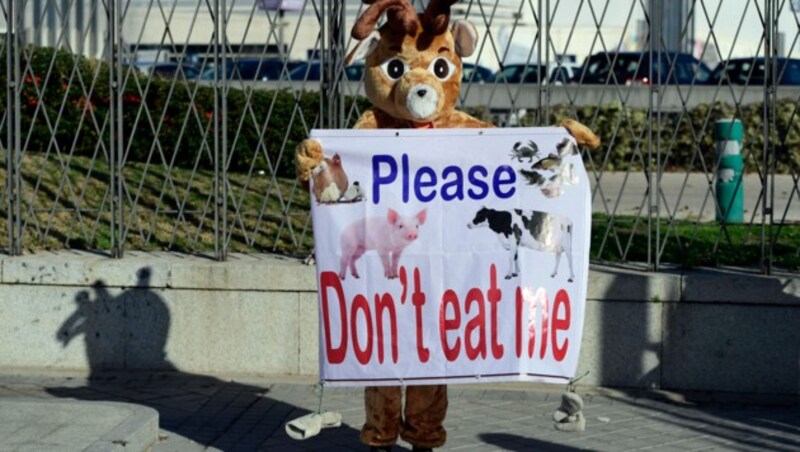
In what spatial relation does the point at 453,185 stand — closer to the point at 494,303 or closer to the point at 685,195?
the point at 494,303

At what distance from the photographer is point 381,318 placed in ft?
19.4

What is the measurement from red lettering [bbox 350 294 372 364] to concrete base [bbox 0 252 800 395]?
1.76 meters

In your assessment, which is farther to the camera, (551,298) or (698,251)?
(698,251)

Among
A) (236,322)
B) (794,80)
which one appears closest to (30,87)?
(236,322)

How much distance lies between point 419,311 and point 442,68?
1.08 m

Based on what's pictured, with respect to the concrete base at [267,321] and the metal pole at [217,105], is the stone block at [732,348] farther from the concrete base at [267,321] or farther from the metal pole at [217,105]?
the metal pole at [217,105]

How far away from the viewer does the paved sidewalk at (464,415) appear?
657 cm

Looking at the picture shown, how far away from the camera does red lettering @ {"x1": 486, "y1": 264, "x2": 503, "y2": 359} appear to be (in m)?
5.89

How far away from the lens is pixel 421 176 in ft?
19.3

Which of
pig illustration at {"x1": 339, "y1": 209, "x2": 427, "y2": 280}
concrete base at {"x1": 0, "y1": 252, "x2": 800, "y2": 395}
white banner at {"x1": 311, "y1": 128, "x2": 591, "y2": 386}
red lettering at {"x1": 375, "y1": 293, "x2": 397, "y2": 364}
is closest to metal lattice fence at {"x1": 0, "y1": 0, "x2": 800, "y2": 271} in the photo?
concrete base at {"x1": 0, "y1": 252, "x2": 800, "y2": 395}

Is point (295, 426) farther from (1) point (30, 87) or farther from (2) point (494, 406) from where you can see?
(1) point (30, 87)

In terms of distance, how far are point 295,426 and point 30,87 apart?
6009 millimetres

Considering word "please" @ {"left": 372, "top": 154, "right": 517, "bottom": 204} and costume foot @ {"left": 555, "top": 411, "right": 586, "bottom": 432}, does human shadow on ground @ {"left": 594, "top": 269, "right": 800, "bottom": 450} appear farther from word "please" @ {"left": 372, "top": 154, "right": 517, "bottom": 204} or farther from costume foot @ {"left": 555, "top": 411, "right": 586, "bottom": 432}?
word "please" @ {"left": 372, "top": 154, "right": 517, "bottom": 204}

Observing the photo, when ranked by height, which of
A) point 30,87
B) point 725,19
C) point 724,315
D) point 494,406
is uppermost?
point 725,19
